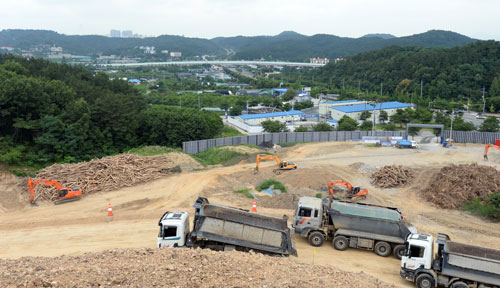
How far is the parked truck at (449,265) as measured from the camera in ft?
34.2

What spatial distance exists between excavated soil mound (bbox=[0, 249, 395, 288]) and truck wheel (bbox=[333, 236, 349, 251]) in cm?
330

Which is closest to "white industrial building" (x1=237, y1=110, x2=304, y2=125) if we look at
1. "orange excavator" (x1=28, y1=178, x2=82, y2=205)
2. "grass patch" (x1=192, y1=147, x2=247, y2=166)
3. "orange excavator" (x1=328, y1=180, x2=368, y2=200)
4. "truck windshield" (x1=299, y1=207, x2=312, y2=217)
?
"grass patch" (x1=192, y1=147, x2=247, y2=166)

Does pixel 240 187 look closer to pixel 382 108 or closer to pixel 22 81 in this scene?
pixel 22 81

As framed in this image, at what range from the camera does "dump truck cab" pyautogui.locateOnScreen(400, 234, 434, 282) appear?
11.0m

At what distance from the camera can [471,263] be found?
10.5 m

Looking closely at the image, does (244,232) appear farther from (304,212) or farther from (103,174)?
(103,174)

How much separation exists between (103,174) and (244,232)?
1244 cm

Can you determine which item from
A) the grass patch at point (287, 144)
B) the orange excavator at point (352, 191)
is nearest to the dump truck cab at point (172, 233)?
the orange excavator at point (352, 191)

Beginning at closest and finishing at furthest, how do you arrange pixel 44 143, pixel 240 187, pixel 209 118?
pixel 240 187
pixel 44 143
pixel 209 118

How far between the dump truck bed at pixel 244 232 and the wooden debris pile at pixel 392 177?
11.2m

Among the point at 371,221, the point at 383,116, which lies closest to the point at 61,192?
the point at 371,221

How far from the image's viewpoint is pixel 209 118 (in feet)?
113

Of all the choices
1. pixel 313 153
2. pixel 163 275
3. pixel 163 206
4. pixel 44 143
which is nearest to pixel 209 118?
pixel 313 153

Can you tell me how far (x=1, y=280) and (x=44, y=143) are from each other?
1905 cm
